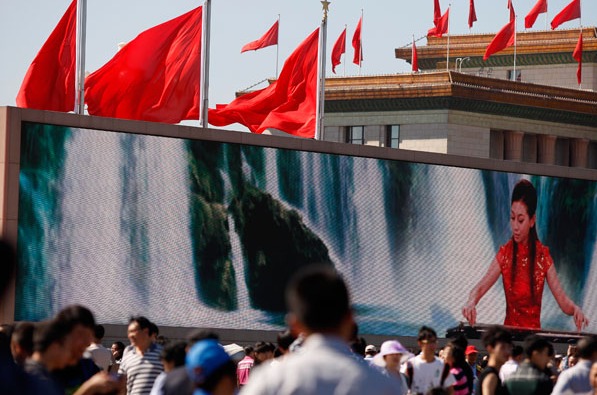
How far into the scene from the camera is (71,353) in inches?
274

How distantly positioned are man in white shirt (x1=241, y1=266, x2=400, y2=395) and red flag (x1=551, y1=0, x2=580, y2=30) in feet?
148

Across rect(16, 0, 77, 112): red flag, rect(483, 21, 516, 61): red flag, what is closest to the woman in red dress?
rect(483, 21, 516, 61): red flag

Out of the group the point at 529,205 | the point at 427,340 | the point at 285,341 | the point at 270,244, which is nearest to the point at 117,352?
the point at 427,340

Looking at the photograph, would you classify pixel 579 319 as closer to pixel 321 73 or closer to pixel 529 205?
pixel 529 205

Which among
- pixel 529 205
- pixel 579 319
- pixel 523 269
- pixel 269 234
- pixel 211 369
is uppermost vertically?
pixel 529 205

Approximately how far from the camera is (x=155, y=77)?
31203 mm

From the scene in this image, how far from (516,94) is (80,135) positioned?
963 inches

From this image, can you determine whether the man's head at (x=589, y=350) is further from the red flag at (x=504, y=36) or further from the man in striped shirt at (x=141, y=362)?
the red flag at (x=504, y=36)

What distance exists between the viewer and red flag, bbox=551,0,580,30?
160ft

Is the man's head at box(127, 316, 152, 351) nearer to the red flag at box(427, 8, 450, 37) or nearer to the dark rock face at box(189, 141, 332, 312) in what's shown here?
the dark rock face at box(189, 141, 332, 312)

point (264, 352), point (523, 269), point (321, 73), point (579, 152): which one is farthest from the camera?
point (579, 152)

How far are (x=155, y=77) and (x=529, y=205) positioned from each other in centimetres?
1039

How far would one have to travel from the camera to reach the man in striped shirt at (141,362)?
10992 mm

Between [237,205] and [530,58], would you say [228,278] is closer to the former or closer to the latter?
[237,205]
